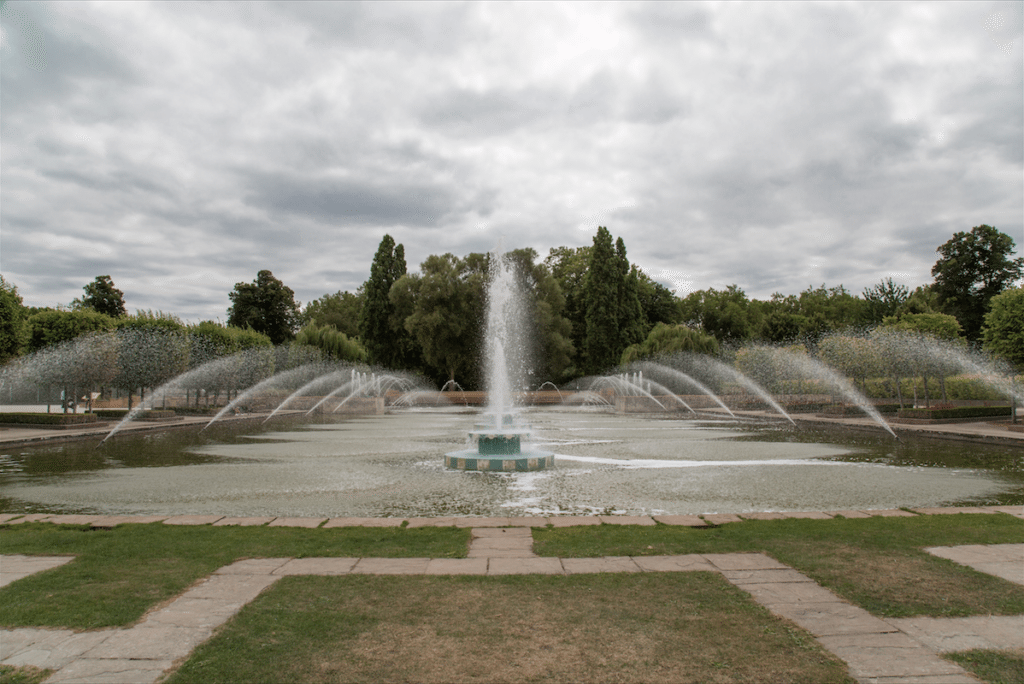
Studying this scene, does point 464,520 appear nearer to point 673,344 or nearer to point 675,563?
point 675,563

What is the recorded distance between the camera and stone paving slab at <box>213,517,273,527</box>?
6.72m

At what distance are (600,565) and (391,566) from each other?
5.66ft

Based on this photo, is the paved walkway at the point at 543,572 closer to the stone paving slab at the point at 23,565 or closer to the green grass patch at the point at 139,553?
the stone paving slab at the point at 23,565

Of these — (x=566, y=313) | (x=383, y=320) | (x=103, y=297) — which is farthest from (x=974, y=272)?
(x=103, y=297)

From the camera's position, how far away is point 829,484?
10.0 m

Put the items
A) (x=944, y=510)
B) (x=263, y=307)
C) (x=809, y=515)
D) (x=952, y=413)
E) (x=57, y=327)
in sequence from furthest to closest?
(x=263, y=307) < (x=57, y=327) < (x=952, y=413) < (x=944, y=510) < (x=809, y=515)

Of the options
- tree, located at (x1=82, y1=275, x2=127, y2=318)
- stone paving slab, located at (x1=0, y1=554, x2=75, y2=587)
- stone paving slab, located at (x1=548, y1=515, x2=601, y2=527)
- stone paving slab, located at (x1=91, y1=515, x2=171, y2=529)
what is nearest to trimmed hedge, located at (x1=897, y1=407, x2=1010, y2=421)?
stone paving slab, located at (x1=548, y1=515, x2=601, y2=527)

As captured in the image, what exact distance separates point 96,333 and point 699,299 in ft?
206

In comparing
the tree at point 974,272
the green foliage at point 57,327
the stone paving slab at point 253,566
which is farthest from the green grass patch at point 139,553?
the tree at point 974,272

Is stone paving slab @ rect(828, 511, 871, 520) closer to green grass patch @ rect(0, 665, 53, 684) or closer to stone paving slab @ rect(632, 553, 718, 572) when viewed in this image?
stone paving slab @ rect(632, 553, 718, 572)

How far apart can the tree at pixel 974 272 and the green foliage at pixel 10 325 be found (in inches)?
2531

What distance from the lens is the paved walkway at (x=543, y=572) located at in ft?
11.2

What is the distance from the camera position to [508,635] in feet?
12.3

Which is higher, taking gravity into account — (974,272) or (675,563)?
(974,272)
